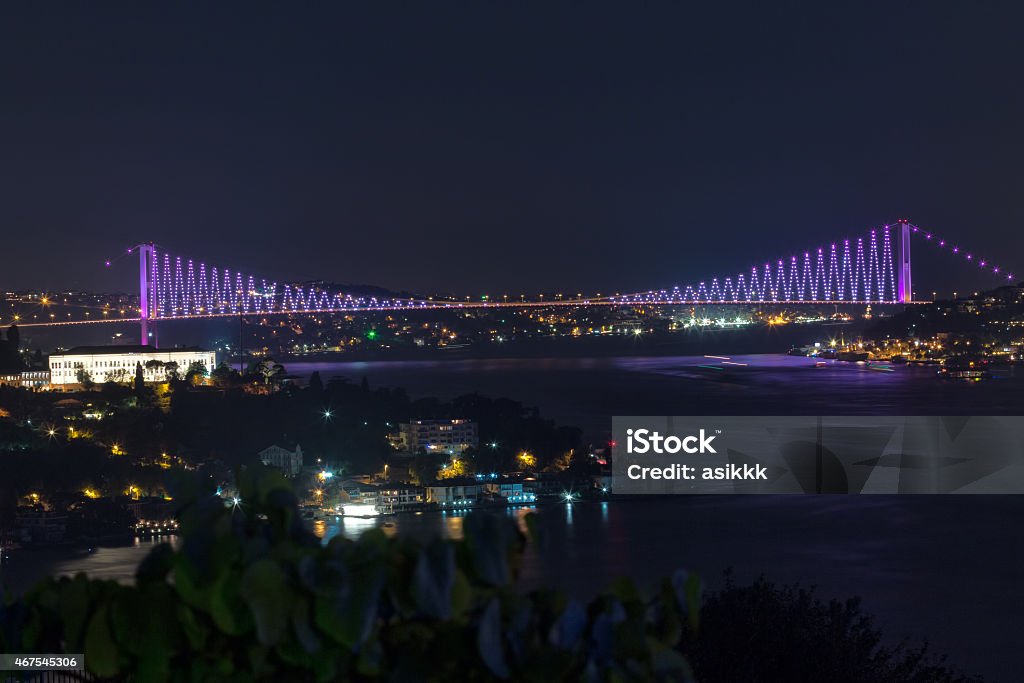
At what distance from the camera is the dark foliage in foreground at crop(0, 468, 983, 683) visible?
1175 millimetres

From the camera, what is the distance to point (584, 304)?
23.4 m

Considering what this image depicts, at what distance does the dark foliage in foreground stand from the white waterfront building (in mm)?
16793

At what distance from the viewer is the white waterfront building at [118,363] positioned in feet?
59.4

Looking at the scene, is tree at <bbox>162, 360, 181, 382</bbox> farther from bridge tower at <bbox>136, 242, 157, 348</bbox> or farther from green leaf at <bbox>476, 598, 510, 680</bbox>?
green leaf at <bbox>476, 598, 510, 680</bbox>

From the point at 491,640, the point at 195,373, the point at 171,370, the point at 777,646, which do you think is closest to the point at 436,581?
the point at 491,640

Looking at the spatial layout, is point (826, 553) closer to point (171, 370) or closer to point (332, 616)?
→ point (332, 616)

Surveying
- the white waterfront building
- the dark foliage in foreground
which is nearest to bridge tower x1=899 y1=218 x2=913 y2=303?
the white waterfront building

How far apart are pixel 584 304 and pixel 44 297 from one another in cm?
883

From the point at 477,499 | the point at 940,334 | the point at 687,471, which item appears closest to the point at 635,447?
the point at 687,471

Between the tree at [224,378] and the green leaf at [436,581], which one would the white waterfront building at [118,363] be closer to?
the tree at [224,378]

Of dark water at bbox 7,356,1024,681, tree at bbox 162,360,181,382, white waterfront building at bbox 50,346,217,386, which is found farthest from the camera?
white waterfront building at bbox 50,346,217,386

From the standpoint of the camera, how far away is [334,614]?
117 centimetres

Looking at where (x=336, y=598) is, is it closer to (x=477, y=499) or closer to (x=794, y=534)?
(x=794, y=534)

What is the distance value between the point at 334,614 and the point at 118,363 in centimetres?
1841
